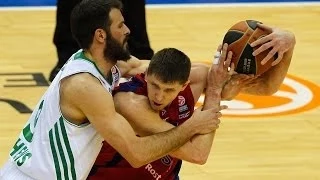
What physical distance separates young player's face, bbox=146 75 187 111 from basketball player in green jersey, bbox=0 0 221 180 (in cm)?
13

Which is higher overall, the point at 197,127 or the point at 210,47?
the point at 197,127

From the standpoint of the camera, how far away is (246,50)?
4102 millimetres

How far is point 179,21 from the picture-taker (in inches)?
350

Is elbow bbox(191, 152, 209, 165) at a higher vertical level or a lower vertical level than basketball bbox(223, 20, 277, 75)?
lower

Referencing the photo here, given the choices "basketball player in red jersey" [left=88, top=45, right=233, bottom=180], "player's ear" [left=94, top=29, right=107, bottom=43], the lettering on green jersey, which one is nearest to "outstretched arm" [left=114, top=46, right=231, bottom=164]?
"basketball player in red jersey" [left=88, top=45, right=233, bottom=180]

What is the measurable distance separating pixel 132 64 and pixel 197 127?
0.67 meters

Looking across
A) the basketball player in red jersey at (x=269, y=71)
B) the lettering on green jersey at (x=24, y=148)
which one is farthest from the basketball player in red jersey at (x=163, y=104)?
the lettering on green jersey at (x=24, y=148)

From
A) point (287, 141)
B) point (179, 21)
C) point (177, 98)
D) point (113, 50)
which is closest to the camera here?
→ point (113, 50)

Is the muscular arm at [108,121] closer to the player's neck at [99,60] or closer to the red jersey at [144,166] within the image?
the player's neck at [99,60]

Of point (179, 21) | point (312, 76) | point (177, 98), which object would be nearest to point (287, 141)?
point (312, 76)

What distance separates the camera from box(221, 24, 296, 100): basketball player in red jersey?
13.5 ft

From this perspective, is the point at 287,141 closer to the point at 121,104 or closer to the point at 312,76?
the point at 312,76

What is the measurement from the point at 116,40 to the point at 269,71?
0.78 m

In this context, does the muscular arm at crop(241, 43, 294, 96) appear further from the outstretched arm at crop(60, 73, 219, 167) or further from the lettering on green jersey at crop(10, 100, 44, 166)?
the lettering on green jersey at crop(10, 100, 44, 166)
